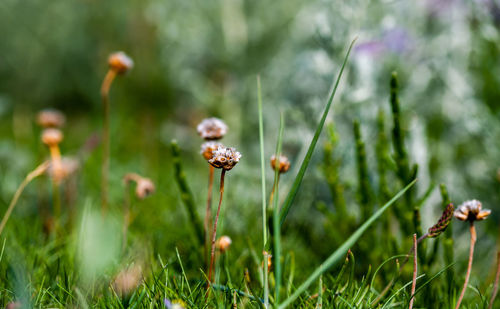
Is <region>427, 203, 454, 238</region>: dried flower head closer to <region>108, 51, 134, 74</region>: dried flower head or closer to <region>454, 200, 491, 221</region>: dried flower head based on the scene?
<region>454, 200, 491, 221</region>: dried flower head

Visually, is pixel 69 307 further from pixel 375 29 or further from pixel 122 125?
pixel 122 125

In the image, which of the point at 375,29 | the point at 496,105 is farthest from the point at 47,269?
the point at 496,105

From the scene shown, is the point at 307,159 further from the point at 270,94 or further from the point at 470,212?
the point at 270,94

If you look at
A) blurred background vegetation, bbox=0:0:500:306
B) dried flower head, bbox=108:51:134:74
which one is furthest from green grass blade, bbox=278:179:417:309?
dried flower head, bbox=108:51:134:74

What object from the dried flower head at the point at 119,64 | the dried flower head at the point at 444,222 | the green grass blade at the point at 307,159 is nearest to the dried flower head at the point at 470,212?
the dried flower head at the point at 444,222

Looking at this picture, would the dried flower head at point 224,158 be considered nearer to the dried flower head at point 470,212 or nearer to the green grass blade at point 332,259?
the green grass blade at point 332,259
